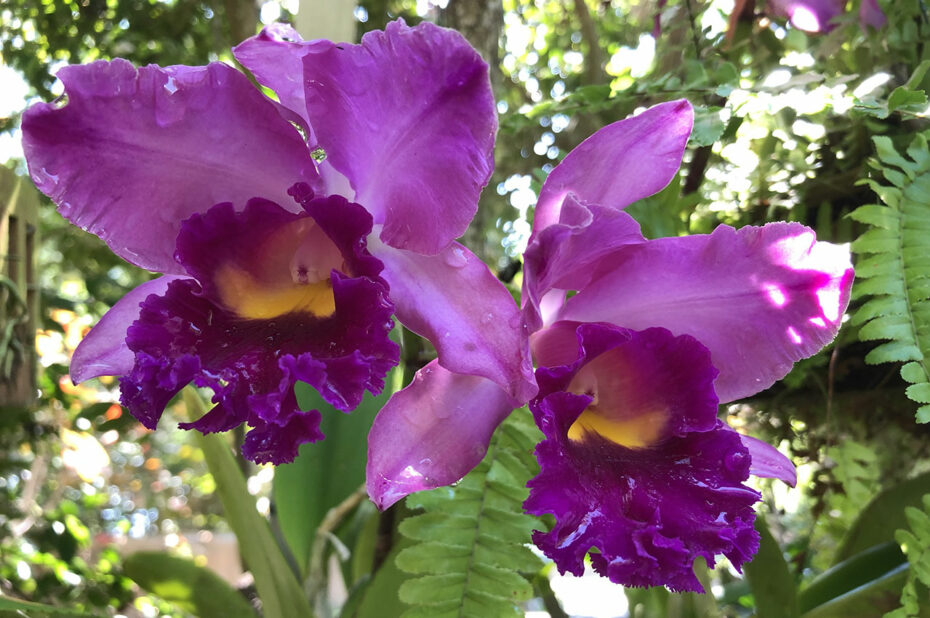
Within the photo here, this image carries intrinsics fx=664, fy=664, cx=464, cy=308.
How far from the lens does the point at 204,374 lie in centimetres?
48

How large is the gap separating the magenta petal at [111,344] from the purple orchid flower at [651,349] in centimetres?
36

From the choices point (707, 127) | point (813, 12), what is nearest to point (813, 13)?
point (813, 12)

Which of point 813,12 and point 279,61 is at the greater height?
point 279,61

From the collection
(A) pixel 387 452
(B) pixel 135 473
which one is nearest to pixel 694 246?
(A) pixel 387 452

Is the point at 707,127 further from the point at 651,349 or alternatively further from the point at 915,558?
the point at 915,558

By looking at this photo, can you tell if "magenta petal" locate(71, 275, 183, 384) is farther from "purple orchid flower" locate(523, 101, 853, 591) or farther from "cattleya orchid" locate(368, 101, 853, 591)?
"purple orchid flower" locate(523, 101, 853, 591)

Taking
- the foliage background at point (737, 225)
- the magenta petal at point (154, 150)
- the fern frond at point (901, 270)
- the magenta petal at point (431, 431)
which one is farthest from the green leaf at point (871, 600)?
the magenta petal at point (154, 150)

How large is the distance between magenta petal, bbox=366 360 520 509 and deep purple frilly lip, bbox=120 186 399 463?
0.19ft

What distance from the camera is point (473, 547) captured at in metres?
0.64

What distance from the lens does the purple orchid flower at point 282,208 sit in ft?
A: 1.58

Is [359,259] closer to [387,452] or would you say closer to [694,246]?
[387,452]

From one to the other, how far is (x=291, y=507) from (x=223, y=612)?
14 centimetres

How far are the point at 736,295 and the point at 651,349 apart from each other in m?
0.10

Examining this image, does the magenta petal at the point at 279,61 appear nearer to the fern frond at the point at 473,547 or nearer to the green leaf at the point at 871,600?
the fern frond at the point at 473,547
